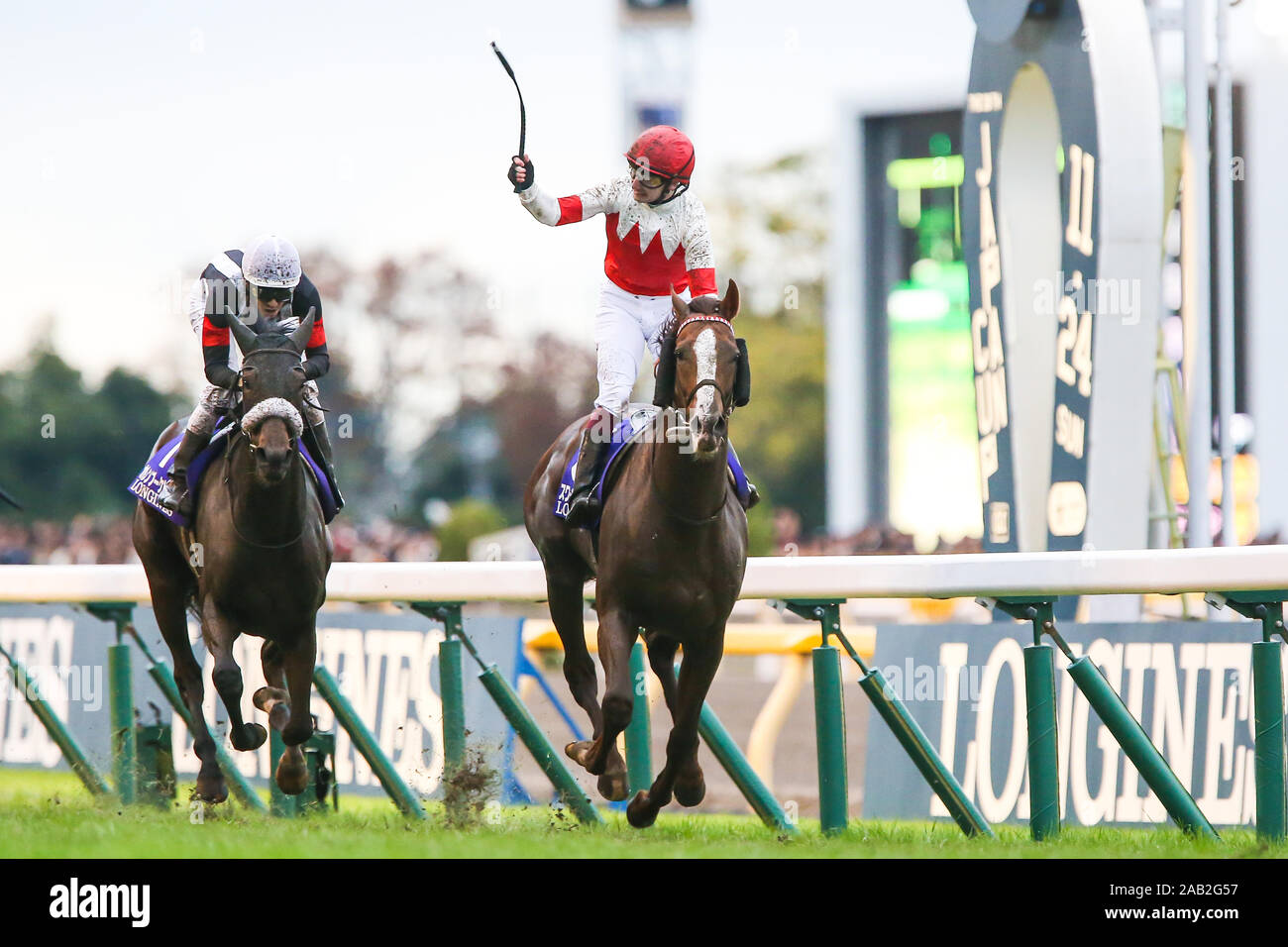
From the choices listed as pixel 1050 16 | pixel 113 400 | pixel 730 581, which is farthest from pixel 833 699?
pixel 113 400

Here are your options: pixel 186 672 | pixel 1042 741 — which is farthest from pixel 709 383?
pixel 186 672

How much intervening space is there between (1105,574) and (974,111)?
5.19 m

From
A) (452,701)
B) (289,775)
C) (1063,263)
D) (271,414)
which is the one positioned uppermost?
(1063,263)

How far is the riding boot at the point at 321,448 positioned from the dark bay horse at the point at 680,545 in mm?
1201

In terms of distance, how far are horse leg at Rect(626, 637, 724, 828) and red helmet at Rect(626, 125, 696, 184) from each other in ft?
5.14

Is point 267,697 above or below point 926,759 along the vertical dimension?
above

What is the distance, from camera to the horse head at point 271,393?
18.7 ft

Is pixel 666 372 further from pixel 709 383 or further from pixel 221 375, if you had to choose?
pixel 221 375

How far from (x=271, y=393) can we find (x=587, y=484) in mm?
1115

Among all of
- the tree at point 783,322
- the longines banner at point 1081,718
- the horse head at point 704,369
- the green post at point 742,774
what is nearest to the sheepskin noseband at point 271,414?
the horse head at point 704,369

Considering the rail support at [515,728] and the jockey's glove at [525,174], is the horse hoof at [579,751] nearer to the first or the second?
the rail support at [515,728]

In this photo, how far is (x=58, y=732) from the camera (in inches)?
335

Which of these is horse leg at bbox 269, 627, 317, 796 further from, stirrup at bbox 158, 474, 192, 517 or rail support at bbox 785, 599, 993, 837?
rail support at bbox 785, 599, 993, 837
